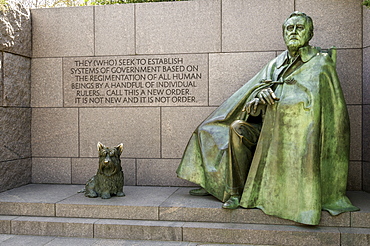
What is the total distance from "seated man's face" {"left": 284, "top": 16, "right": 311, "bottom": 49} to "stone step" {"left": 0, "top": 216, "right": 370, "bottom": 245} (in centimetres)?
220

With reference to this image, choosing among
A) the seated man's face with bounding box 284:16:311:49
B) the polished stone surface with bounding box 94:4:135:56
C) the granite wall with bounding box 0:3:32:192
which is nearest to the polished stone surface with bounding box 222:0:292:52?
the seated man's face with bounding box 284:16:311:49

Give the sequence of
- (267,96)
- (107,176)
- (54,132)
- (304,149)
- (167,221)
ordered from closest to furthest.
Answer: (304,149)
(267,96)
(167,221)
(107,176)
(54,132)

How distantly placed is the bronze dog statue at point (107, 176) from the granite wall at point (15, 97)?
1547 millimetres

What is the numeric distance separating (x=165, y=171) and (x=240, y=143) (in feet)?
6.51

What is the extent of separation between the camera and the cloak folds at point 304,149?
14.4 feet

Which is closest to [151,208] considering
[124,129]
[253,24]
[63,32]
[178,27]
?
[124,129]

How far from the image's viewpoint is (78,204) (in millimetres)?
5055

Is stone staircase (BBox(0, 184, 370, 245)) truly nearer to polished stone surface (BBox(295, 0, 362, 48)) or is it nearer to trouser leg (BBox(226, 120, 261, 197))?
trouser leg (BBox(226, 120, 261, 197))

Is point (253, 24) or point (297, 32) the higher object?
point (253, 24)

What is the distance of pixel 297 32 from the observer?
188 inches

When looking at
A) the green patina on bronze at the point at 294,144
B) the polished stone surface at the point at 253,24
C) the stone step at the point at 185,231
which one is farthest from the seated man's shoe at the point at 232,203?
the polished stone surface at the point at 253,24

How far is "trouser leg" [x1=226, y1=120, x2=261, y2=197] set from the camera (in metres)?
4.76

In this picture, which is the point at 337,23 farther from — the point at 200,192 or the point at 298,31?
the point at 200,192

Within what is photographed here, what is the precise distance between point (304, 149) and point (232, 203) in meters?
1.08
